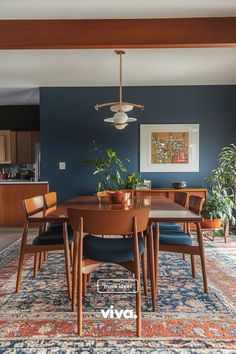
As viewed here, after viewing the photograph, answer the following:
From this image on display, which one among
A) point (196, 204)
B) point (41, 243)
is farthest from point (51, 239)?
point (196, 204)

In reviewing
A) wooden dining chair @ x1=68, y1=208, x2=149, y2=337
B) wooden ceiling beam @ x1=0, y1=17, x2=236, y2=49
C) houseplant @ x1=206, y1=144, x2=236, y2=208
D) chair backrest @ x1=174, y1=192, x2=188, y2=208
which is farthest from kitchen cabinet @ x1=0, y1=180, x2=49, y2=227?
wooden dining chair @ x1=68, y1=208, x2=149, y2=337

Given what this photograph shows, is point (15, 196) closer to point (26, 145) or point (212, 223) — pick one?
point (26, 145)

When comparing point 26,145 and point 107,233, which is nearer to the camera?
point 107,233

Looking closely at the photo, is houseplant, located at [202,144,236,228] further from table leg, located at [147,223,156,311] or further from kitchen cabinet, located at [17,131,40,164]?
kitchen cabinet, located at [17,131,40,164]

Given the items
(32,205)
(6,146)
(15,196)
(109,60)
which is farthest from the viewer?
(6,146)

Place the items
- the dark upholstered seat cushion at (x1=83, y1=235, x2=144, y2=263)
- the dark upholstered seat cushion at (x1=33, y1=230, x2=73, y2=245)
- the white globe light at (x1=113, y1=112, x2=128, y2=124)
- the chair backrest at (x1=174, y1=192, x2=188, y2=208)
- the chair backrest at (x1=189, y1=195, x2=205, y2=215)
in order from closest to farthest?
the dark upholstered seat cushion at (x1=83, y1=235, x2=144, y2=263)
the dark upholstered seat cushion at (x1=33, y1=230, x2=73, y2=245)
the chair backrest at (x1=189, y1=195, x2=205, y2=215)
the chair backrest at (x1=174, y1=192, x2=188, y2=208)
the white globe light at (x1=113, y1=112, x2=128, y2=124)

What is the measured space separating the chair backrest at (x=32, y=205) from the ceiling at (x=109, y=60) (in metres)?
1.67

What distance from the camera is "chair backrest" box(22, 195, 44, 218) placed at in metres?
2.33

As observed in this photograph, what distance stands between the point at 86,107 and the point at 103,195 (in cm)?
224

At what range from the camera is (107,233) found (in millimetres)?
1759

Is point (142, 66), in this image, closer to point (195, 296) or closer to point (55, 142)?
point (55, 142)

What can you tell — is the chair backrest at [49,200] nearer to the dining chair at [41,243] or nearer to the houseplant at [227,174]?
the dining chair at [41,243]

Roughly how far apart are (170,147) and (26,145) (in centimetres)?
335

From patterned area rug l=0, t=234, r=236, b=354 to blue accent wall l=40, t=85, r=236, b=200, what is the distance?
7.60ft
